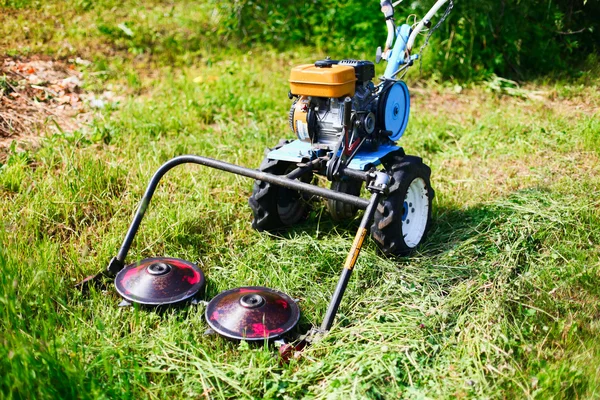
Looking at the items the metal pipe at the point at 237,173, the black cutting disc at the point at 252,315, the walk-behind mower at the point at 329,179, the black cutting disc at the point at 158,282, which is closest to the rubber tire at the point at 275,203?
the walk-behind mower at the point at 329,179

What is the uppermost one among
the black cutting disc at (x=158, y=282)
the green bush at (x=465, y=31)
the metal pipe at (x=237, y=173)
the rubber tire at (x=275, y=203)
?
the green bush at (x=465, y=31)

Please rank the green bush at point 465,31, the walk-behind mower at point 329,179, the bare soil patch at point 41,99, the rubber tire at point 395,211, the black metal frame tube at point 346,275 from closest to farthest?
the black metal frame tube at point 346,275, the walk-behind mower at point 329,179, the rubber tire at point 395,211, the bare soil patch at point 41,99, the green bush at point 465,31

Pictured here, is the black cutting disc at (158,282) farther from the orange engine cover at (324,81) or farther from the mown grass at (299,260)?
the orange engine cover at (324,81)

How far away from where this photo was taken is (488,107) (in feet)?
20.5

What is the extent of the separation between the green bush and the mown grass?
88 centimetres

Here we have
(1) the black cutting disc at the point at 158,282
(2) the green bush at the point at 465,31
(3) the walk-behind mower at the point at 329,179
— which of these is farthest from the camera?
(2) the green bush at the point at 465,31

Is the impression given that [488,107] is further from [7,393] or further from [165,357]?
[7,393]

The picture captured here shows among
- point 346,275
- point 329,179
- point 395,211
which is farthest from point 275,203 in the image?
point 346,275

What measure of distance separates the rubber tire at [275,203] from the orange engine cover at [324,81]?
48cm

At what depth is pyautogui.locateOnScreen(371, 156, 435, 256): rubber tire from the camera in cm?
358

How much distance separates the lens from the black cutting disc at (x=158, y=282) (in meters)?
3.25

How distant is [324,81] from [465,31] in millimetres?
3824

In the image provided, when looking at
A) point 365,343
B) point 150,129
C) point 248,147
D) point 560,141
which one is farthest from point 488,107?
point 365,343

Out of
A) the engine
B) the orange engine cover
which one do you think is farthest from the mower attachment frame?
the orange engine cover
